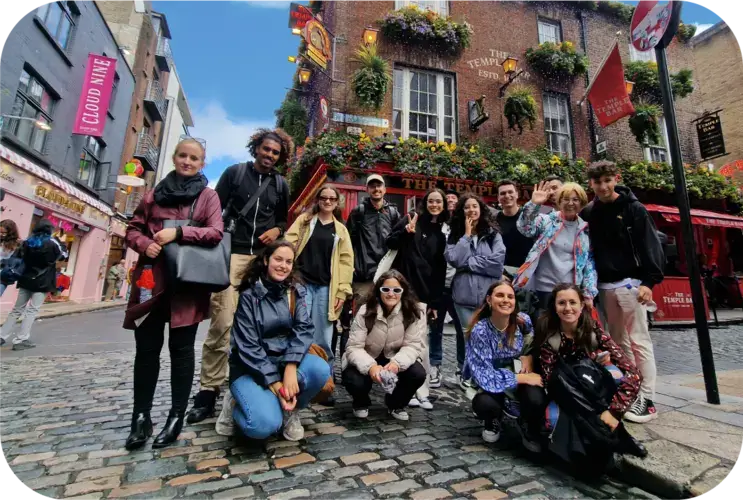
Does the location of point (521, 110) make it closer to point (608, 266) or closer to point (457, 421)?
point (608, 266)

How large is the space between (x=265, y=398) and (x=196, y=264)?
1.01 meters

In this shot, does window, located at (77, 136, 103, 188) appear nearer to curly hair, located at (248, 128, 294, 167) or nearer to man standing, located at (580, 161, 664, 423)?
curly hair, located at (248, 128, 294, 167)

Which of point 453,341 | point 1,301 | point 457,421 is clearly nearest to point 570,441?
point 457,421

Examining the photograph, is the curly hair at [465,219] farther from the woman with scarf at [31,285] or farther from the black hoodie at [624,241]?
the woman with scarf at [31,285]

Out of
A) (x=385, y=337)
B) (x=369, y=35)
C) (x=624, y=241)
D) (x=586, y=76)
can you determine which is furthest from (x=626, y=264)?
(x=586, y=76)

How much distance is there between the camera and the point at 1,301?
33.0 ft

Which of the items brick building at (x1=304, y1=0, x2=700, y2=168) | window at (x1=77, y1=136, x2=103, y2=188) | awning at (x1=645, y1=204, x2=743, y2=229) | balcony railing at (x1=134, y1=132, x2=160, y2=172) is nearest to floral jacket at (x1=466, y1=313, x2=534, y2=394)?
brick building at (x1=304, y1=0, x2=700, y2=168)

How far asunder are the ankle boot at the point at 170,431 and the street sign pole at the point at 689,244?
4200 millimetres

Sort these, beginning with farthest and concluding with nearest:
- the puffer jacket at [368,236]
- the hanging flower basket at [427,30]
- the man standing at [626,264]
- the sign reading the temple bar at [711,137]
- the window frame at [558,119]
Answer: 1. the window frame at [558,119]
2. the sign reading the temple bar at [711,137]
3. the hanging flower basket at [427,30]
4. the puffer jacket at [368,236]
5. the man standing at [626,264]

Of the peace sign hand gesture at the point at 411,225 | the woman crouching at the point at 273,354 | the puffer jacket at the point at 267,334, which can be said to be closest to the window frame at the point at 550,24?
the peace sign hand gesture at the point at 411,225

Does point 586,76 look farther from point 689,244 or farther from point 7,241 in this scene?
point 7,241

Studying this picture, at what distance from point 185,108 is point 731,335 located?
42.2 meters

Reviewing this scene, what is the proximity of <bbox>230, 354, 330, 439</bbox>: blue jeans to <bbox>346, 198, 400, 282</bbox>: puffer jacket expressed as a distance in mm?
1475

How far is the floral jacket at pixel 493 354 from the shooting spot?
Result: 2.62 metres
